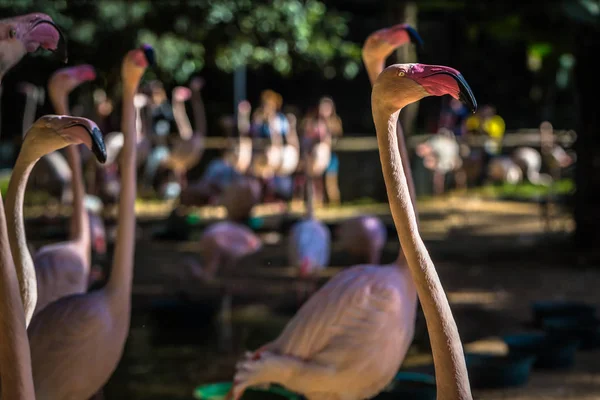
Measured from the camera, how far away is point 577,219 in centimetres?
908

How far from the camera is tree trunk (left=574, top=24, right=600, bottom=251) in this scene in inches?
349

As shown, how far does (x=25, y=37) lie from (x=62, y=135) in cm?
35

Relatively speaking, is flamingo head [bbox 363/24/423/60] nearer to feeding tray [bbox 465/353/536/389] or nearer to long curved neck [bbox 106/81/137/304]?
long curved neck [bbox 106/81/137/304]

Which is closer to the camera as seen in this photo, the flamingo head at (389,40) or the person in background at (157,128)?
the flamingo head at (389,40)

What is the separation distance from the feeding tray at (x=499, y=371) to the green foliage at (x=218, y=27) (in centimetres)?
699

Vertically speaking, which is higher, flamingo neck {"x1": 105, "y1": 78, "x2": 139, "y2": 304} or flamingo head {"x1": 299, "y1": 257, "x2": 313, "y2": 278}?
flamingo neck {"x1": 105, "y1": 78, "x2": 139, "y2": 304}

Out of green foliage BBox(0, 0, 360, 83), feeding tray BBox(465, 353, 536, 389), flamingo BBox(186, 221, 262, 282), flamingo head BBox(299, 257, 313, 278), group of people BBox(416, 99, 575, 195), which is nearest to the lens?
feeding tray BBox(465, 353, 536, 389)

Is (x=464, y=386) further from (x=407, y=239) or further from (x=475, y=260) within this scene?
(x=475, y=260)

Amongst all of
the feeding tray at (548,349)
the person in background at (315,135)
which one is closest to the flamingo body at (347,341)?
the feeding tray at (548,349)

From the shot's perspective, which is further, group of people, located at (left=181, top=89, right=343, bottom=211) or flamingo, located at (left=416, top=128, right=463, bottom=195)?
flamingo, located at (left=416, top=128, right=463, bottom=195)

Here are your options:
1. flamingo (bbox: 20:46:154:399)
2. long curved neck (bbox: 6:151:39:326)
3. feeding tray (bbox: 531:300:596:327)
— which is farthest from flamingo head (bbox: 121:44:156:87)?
feeding tray (bbox: 531:300:596:327)

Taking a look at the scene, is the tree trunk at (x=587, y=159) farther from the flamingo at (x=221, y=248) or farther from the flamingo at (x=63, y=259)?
the flamingo at (x=63, y=259)

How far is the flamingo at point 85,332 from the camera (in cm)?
317

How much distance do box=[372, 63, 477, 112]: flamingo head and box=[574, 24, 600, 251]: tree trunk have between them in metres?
6.97
